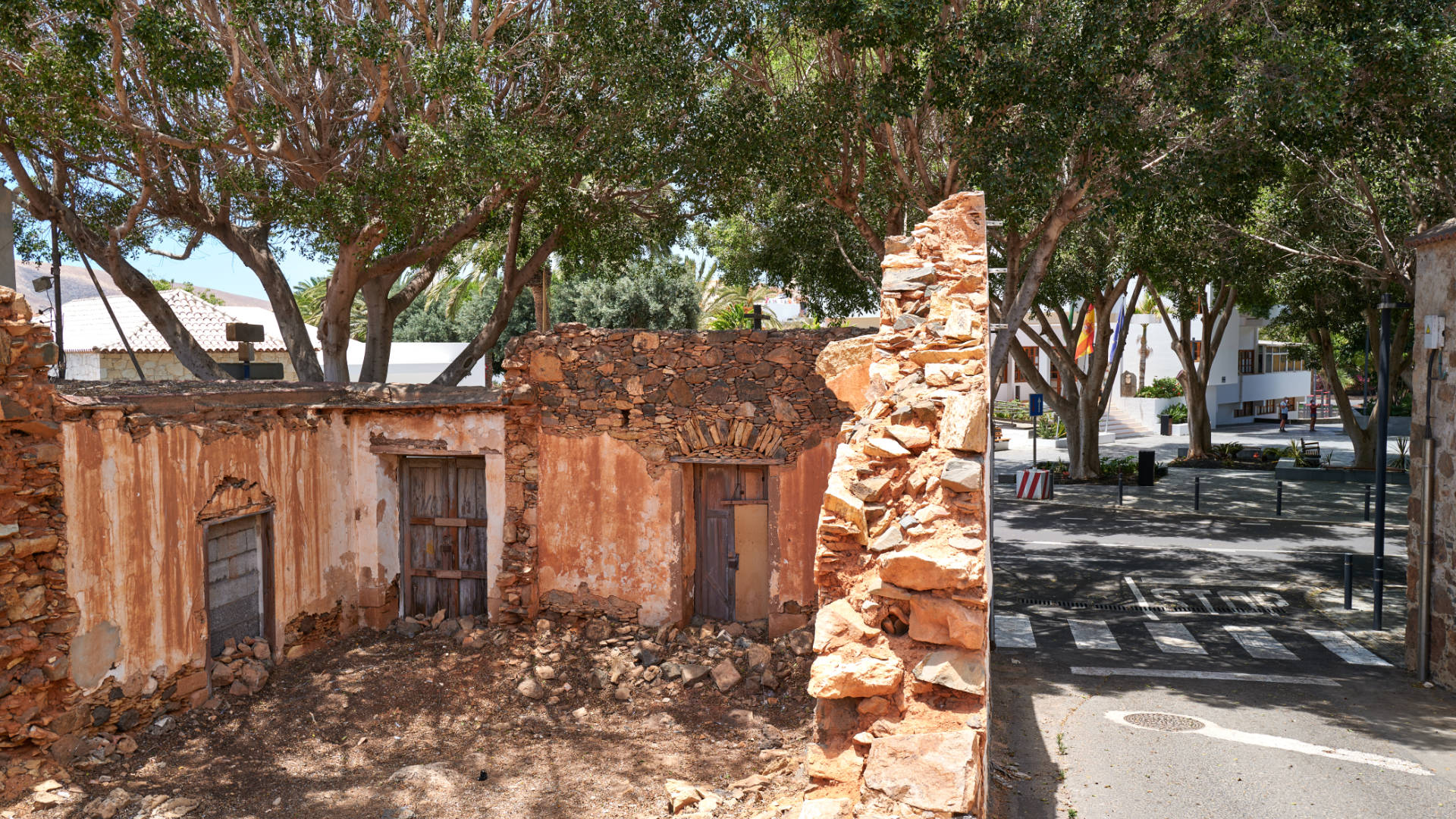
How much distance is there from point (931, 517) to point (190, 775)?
6763mm

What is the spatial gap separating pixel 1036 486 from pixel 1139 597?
8.11 metres

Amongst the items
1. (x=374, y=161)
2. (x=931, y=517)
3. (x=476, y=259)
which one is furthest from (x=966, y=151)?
(x=476, y=259)

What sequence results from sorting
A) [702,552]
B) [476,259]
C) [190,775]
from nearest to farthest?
1. [190,775]
2. [702,552]
3. [476,259]

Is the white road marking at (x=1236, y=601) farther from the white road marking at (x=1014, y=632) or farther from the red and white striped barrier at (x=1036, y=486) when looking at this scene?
the red and white striped barrier at (x=1036, y=486)

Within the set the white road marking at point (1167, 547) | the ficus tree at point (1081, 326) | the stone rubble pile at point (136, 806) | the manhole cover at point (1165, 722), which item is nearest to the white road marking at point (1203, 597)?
the white road marking at point (1167, 547)

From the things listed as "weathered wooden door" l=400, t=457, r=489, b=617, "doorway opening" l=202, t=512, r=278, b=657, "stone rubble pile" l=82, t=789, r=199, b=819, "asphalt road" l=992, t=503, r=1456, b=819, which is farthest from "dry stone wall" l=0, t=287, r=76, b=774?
"asphalt road" l=992, t=503, r=1456, b=819

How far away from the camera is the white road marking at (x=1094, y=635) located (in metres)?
12.2

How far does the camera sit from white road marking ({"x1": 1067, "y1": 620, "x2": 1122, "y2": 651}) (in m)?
12.2

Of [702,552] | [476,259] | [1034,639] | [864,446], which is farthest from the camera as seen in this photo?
[476,259]

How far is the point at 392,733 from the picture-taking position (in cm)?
919

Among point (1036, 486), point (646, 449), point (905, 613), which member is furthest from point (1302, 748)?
point (1036, 486)

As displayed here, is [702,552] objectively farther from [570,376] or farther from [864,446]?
[864,446]

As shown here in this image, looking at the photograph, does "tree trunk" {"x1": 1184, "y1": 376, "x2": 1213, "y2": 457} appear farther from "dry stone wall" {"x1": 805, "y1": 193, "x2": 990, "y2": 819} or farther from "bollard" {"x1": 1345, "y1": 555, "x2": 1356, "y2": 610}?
"dry stone wall" {"x1": 805, "y1": 193, "x2": 990, "y2": 819}

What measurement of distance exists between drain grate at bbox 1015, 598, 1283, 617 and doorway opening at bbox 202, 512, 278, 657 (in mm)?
9830
